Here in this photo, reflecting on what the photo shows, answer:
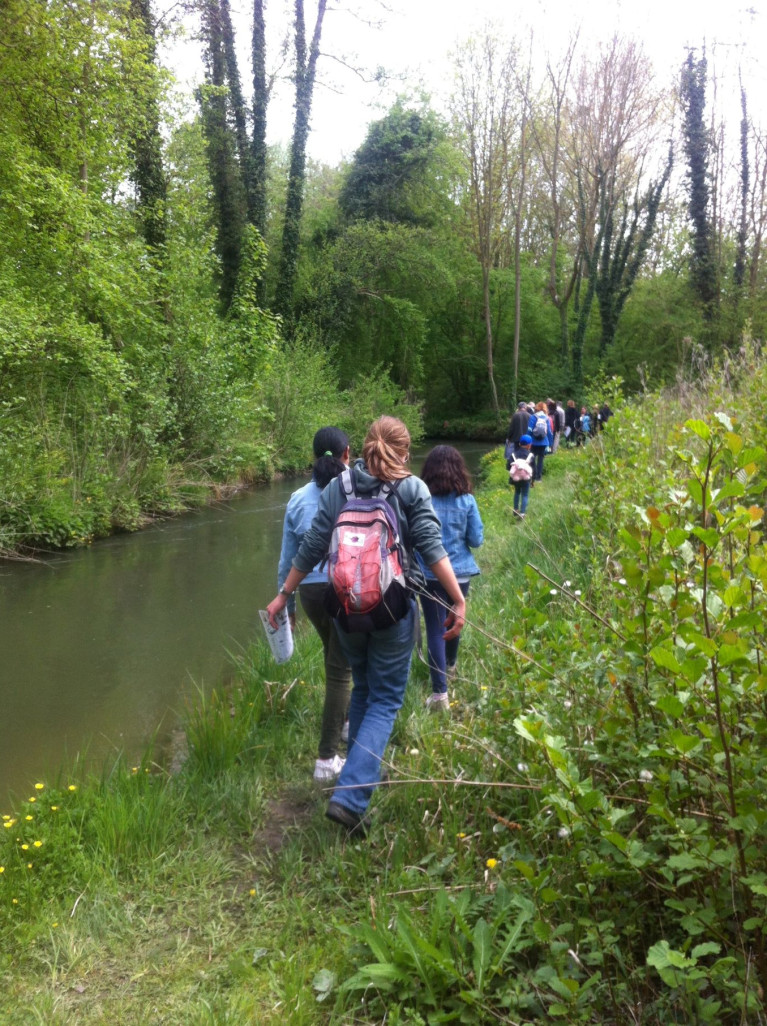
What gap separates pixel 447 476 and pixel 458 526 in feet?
1.09

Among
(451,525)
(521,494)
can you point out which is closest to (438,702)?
(451,525)

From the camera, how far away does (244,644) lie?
26.9 ft

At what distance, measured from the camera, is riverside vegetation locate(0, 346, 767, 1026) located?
199 centimetres

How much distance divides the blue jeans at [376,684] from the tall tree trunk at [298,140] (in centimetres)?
2342

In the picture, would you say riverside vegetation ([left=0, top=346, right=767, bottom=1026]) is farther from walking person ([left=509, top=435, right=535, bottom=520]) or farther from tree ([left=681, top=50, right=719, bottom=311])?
tree ([left=681, top=50, right=719, bottom=311])

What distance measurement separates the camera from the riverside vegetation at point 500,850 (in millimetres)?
1985

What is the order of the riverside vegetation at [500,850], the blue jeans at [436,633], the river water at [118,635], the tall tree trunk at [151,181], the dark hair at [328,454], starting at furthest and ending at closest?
the tall tree trunk at [151,181], the river water at [118,635], the blue jeans at [436,633], the dark hair at [328,454], the riverside vegetation at [500,850]

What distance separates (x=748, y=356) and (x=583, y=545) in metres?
3.64

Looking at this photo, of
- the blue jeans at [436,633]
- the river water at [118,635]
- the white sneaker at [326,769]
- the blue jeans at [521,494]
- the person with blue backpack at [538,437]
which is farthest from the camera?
A: the person with blue backpack at [538,437]

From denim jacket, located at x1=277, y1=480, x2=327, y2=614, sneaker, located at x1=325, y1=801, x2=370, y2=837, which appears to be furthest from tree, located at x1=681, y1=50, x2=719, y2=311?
sneaker, located at x1=325, y1=801, x2=370, y2=837

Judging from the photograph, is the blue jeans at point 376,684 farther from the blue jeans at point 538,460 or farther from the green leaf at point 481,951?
the blue jeans at point 538,460

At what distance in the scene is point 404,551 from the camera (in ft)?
11.9

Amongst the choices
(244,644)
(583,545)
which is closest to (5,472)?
(244,644)

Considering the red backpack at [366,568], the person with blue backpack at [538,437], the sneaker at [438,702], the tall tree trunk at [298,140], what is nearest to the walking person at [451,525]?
the sneaker at [438,702]
